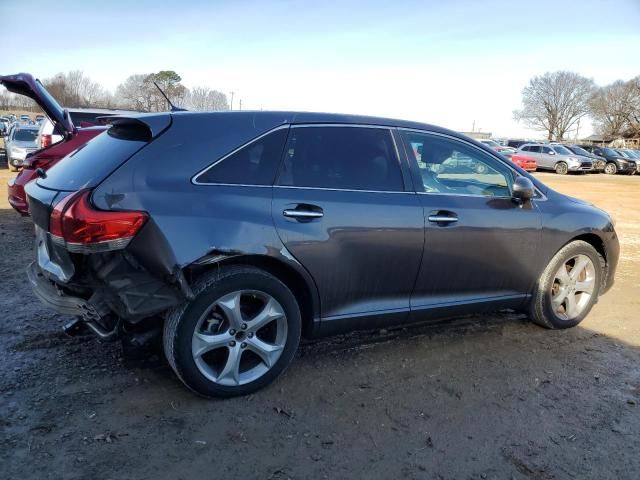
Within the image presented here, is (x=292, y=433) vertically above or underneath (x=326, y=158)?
underneath

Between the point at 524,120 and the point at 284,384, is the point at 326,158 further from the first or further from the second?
the point at 524,120

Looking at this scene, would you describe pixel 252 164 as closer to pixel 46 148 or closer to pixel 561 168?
pixel 46 148

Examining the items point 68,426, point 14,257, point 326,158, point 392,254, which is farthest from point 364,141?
point 14,257

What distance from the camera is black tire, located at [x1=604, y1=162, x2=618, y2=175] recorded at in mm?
35506

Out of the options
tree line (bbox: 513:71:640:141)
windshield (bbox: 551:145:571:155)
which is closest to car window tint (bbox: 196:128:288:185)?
windshield (bbox: 551:145:571:155)

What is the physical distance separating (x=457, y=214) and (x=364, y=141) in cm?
84

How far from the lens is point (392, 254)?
3.55m

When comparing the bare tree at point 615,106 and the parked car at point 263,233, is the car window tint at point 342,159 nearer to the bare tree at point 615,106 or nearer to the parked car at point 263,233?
the parked car at point 263,233

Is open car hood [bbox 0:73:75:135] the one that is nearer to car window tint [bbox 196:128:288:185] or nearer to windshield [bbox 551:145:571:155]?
car window tint [bbox 196:128:288:185]

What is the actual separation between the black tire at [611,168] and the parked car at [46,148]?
36.5m

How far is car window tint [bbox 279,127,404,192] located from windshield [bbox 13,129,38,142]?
55.8 feet

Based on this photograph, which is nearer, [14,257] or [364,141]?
[364,141]

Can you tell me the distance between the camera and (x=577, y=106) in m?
90.8

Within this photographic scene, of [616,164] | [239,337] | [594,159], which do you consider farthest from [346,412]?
[616,164]
